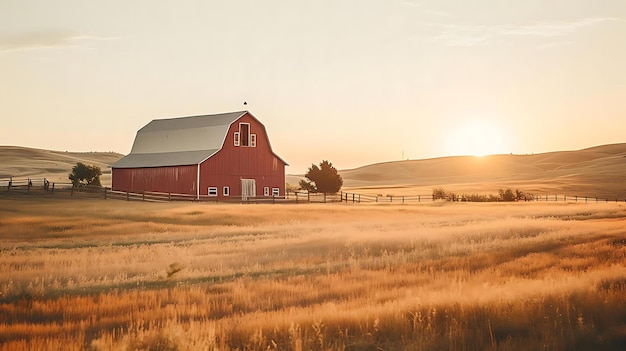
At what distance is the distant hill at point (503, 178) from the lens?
97000 mm

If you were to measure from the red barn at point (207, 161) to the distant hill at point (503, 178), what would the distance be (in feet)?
133

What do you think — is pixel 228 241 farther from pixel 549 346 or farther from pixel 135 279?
pixel 549 346

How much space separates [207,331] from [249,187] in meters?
50.4

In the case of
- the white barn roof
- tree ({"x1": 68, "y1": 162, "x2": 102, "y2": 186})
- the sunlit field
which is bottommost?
the sunlit field

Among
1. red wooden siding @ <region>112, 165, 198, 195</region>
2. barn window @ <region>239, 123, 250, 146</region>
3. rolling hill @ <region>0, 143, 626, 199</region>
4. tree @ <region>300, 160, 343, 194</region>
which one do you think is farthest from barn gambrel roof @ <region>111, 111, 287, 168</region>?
rolling hill @ <region>0, 143, 626, 199</region>

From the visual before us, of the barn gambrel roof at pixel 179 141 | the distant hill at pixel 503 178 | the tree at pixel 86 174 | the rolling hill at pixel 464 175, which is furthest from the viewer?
the rolling hill at pixel 464 175

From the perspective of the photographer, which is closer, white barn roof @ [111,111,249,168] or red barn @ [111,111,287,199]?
red barn @ [111,111,287,199]

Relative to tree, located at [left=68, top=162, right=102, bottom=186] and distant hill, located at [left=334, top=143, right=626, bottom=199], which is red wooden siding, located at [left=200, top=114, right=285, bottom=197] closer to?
tree, located at [left=68, top=162, right=102, bottom=186]

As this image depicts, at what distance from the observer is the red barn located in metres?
56.2

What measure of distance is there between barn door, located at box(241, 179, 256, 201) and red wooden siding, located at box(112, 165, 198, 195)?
4.76m

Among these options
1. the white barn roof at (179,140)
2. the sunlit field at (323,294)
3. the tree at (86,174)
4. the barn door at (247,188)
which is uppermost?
the white barn roof at (179,140)

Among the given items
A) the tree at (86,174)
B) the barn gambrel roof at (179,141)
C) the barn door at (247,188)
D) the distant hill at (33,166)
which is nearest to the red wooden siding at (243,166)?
the barn door at (247,188)

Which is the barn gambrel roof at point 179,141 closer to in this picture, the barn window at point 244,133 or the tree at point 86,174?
the barn window at point 244,133

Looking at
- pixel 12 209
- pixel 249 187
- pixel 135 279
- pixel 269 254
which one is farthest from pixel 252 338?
pixel 249 187
